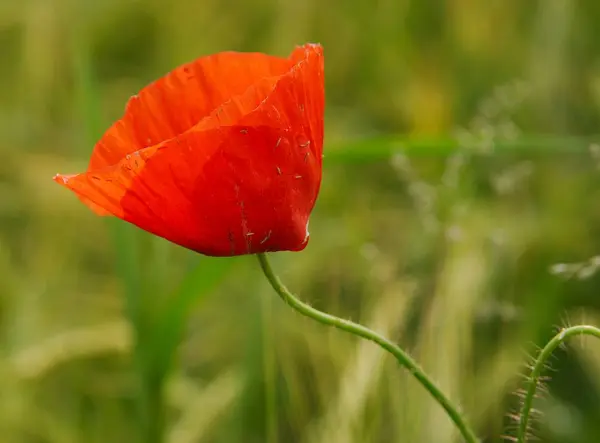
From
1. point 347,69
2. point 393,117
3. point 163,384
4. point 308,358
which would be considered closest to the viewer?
point 163,384

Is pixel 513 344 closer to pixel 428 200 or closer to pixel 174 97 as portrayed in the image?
pixel 428 200

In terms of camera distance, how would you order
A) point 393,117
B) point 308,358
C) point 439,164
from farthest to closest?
1. point 393,117
2. point 439,164
3. point 308,358

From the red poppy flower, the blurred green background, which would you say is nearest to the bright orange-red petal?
the red poppy flower

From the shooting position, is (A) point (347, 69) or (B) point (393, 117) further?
(A) point (347, 69)

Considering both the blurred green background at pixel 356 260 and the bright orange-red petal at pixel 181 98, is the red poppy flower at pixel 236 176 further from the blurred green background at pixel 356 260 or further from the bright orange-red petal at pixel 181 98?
the blurred green background at pixel 356 260

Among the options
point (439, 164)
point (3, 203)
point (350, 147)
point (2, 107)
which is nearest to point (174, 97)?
point (350, 147)

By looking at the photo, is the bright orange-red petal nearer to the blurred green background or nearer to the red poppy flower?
the red poppy flower

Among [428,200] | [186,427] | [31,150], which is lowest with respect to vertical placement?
[186,427]
